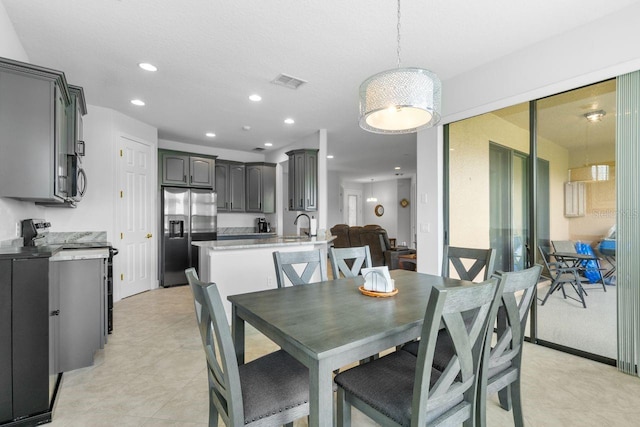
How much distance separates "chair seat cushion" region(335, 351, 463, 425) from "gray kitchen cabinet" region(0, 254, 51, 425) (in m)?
1.74

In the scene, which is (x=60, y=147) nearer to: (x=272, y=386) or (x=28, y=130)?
(x=28, y=130)

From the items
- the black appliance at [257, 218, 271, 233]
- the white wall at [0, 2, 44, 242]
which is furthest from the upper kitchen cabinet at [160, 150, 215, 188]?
the white wall at [0, 2, 44, 242]

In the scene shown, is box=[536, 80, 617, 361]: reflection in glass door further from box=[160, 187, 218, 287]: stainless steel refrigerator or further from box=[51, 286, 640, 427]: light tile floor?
box=[160, 187, 218, 287]: stainless steel refrigerator

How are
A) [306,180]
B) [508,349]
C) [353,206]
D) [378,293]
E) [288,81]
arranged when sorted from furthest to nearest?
[353,206] → [306,180] → [288,81] → [378,293] → [508,349]

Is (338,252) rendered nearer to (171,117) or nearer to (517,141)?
(517,141)

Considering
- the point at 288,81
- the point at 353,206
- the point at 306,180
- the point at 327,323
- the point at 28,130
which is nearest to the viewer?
the point at 327,323

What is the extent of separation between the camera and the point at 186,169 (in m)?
5.53

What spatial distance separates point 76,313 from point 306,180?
354 centimetres

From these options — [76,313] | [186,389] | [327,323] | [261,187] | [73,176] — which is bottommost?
[186,389]

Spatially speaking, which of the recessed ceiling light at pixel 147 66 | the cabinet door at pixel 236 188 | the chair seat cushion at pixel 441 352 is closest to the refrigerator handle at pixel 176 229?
the cabinet door at pixel 236 188

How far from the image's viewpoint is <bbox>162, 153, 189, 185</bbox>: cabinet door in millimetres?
5305

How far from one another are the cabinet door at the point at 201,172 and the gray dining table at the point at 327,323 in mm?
4491

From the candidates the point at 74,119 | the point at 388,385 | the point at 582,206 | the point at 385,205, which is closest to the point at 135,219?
the point at 74,119

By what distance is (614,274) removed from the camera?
237 centimetres
